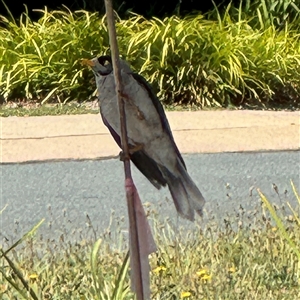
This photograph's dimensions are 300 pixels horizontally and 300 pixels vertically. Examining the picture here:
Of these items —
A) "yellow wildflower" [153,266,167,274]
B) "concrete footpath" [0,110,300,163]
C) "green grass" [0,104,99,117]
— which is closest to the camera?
"yellow wildflower" [153,266,167,274]

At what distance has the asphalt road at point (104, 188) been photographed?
4.61 m

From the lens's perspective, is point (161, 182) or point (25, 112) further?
point (25, 112)

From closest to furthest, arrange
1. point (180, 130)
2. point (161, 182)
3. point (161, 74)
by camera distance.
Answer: point (161, 182)
point (180, 130)
point (161, 74)

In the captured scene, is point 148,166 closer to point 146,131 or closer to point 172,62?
point 146,131

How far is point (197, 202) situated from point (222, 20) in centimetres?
825

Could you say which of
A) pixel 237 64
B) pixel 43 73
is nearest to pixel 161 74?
pixel 237 64

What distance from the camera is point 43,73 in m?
8.23

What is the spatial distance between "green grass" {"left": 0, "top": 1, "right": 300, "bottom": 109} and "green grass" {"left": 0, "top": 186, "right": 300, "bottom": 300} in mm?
4244

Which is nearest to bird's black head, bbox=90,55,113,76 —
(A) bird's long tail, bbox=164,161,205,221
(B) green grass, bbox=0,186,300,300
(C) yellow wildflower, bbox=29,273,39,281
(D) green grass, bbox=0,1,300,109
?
(A) bird's long tail, bbox=164,161,205,221

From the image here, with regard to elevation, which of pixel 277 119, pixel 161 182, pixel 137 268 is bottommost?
pixel 277 119

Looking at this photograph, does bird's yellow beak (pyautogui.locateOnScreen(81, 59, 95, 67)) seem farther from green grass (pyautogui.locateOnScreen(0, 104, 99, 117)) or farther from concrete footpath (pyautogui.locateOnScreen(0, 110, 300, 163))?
green grass (pyautogui.locateOnScreen(0, 104, 99, 117))

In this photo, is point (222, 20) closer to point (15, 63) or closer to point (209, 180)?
point (15, 63)

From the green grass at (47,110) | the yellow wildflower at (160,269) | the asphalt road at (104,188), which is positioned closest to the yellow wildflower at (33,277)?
the yellow wildflower at (160,269)

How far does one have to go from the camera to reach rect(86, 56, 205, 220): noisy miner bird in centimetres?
141
